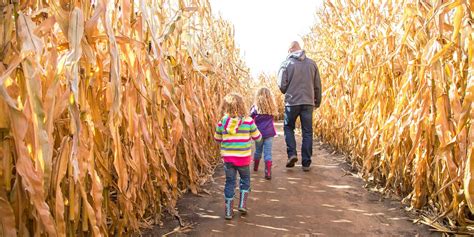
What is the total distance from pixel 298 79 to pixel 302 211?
6.90ft

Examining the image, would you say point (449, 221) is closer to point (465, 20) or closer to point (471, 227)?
point (471, 227)

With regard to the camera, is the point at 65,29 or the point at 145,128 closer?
the point at 65,29

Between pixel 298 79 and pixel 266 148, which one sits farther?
pixel 298 79

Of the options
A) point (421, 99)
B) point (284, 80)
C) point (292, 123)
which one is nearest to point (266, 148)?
point (292, 123)

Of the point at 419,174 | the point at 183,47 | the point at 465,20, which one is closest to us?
the point at 465,20

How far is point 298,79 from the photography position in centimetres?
495

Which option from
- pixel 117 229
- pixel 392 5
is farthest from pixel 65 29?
pixel 392 5

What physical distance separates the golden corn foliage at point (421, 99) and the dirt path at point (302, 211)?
0.76 ft

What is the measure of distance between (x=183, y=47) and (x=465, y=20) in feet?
7.14

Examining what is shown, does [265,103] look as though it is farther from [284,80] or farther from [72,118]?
[72,118]

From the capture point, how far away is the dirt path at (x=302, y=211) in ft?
9.15

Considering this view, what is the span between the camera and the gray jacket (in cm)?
492

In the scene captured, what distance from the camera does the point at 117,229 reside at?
2.35 metres

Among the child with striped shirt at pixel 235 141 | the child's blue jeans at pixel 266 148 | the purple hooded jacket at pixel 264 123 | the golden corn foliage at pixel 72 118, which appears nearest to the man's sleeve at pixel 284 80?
the purple hooded jacket at pixel 264 123
